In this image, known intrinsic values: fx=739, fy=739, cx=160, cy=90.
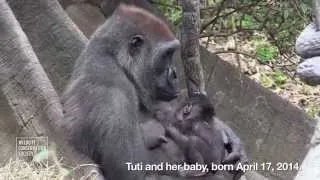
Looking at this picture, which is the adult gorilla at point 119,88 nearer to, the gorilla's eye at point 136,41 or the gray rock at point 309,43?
the gorilla's eye at point 136,41

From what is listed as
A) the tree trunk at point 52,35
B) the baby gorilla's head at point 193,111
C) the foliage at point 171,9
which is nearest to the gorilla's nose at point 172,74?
the baby gorilla's head at point 193,111

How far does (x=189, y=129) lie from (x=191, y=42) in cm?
24

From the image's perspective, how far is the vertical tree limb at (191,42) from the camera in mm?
1979

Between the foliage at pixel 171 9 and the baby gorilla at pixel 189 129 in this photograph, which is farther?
the foliage at pixel 171 9

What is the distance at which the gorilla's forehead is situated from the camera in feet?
6.38

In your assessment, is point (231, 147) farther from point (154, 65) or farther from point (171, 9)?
point (171, 9)

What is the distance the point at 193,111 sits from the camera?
2023mm

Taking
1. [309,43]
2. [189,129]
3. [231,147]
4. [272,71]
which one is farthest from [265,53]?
[309,43]

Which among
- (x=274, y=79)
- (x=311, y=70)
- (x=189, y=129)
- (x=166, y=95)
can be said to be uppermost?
(x=311, y=70)

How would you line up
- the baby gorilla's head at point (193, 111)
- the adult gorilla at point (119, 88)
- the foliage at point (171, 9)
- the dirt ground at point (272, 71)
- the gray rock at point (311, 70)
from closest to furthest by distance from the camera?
the gray rock at point (311, 70)
the adult gorilla at point (119, 88)
the baby gorilla's head at point (193, 111)
the foliage at point (171, 9)
the dirt ground at point (272, 71)

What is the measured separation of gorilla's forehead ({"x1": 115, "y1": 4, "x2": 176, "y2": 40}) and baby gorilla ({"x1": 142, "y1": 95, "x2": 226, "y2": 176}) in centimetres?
21

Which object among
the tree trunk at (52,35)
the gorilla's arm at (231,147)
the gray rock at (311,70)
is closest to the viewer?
the gray rock at (311,70)

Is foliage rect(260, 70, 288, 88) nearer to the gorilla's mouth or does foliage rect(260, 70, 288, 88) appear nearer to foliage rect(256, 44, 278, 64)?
foliage rect(256, 44, 278, 64)

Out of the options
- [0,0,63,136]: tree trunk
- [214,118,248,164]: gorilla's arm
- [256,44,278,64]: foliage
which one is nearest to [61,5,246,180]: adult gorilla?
[0,0,63,136]: tree trunk
